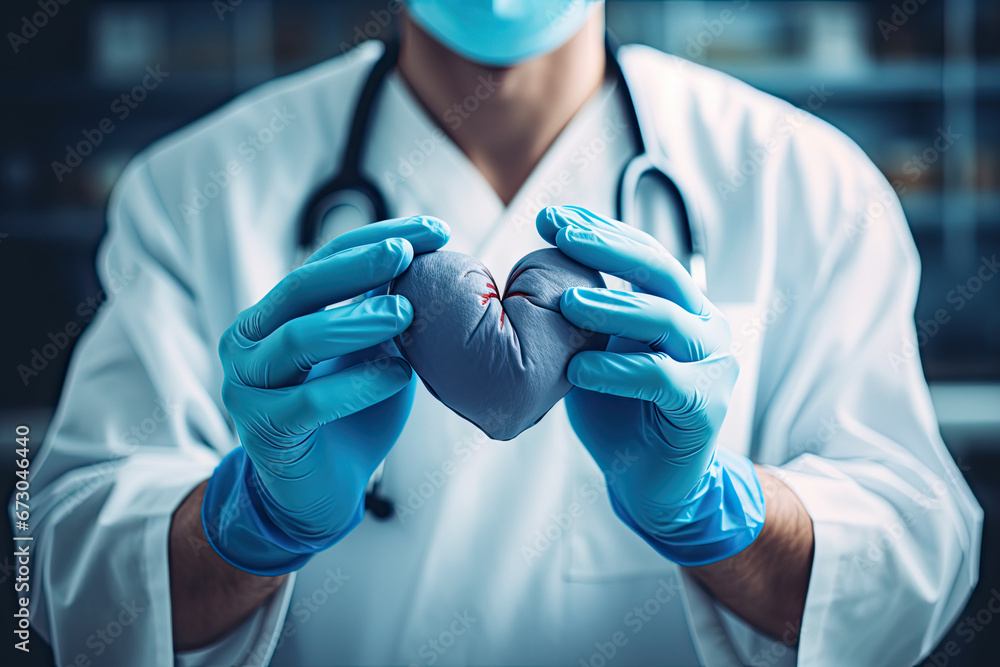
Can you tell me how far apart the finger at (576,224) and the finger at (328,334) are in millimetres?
123

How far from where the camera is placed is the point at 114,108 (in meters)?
2.15

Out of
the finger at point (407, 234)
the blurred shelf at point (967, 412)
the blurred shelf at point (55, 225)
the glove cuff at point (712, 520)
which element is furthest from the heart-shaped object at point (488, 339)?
the blurred shelf at point (55, 225)

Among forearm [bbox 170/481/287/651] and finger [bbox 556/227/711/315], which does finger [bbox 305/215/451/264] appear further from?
forearm [bbox 170/481/287/651]

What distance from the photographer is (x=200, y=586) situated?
65 centimetres

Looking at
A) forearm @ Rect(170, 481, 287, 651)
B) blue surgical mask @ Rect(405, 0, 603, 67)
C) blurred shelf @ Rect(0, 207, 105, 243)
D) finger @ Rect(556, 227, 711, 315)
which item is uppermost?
blue surgical mask @ Rect(405, 0, 603, 67)

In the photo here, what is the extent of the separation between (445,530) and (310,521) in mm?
165

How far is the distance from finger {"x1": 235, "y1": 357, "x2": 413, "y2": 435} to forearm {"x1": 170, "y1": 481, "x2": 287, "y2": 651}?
0.18 metres

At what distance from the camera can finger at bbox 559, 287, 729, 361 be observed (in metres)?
0.50

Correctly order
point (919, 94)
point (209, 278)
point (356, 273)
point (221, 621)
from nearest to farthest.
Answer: point (356, 273)
point (221, 621)
point (209, 278)
point (919, 94)

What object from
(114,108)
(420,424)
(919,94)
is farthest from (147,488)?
(919,94)

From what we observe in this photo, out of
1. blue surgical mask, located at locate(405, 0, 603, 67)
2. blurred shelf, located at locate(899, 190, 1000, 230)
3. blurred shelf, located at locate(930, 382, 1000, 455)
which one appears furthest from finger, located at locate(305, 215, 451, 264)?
blurred shelf, located at locate(899, 190, 1000, 230)

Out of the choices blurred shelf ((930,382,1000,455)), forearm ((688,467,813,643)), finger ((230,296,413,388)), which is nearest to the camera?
finger ((230,296,413,388))

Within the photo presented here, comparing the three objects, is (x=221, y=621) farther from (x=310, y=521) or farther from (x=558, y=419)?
(x=558, y=419)

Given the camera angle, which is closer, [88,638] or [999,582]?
[88,638]
